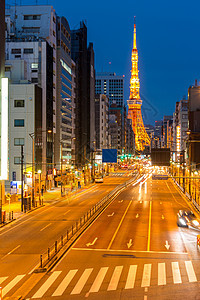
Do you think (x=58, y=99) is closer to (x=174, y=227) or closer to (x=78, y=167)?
(x=78, y=167)

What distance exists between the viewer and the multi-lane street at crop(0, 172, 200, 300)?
19.7 meters

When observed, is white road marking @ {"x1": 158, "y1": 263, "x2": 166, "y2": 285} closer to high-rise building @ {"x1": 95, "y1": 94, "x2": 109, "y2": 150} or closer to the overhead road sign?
the overhead road sign

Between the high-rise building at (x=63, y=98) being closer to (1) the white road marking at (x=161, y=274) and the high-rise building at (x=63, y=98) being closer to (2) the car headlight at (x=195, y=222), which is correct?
(2) the car headlight at (x=195, y=222)

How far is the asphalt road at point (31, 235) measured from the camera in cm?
2475

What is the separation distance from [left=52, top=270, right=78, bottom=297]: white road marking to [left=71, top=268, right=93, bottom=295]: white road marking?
506 mm

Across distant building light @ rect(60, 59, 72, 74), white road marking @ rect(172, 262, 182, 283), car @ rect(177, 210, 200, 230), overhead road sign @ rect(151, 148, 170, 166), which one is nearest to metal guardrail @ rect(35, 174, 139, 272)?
white road marking @ rect(172, 262, 182, 283)

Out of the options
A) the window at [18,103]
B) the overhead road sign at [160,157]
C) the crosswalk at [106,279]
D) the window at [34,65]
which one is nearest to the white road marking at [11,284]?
the crosswalk at [106,279]

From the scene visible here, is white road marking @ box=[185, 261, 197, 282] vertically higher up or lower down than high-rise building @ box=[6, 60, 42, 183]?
lower down

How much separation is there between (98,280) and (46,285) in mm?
2680

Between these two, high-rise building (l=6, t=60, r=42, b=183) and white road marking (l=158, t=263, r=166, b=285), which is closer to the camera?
white road marking (l=158, t=263, r=166, b=285)

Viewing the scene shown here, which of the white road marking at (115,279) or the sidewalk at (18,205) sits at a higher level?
the sidewalk at (18,205)


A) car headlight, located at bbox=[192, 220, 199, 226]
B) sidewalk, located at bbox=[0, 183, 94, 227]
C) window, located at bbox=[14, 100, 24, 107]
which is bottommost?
sidewalk, located at bbox=[0, 183, 94, 227]

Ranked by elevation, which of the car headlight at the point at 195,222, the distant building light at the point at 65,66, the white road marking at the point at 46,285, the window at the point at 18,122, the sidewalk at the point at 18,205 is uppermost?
the distant building light at the point at 65,66

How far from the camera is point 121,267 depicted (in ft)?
79.1
